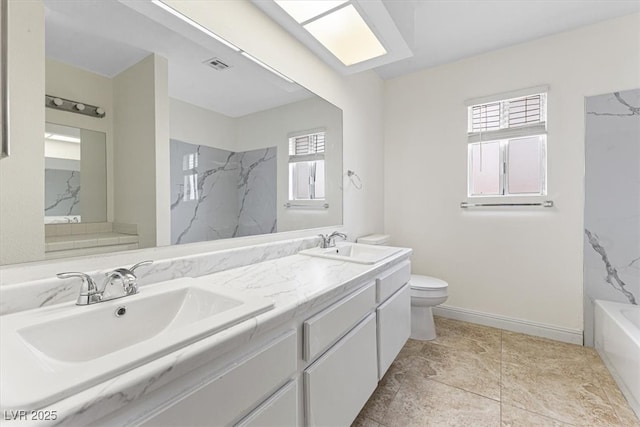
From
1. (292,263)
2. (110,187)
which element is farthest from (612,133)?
(110,187)

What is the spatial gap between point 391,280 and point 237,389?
1.12 meters

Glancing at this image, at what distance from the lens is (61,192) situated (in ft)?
2.98

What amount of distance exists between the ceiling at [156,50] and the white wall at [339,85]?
0.09m

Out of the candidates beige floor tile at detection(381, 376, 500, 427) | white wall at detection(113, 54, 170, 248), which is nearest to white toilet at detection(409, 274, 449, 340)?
beige floor tile at detection(381, 376, 500, 427)

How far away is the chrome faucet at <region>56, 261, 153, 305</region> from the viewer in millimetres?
806

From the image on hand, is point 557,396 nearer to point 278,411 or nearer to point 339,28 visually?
point 278,411

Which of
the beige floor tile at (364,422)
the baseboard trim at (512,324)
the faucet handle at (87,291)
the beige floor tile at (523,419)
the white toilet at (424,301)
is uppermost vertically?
the faucet handle at (87,291)

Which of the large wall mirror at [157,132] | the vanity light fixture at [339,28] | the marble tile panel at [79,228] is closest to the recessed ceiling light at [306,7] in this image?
the vanity light fixture at [339,28]

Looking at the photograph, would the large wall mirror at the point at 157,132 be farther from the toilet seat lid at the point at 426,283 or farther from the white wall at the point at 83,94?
the toilet seat lid at the point at 426,283

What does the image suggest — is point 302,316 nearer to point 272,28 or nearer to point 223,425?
point 223,425

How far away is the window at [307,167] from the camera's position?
184 cm

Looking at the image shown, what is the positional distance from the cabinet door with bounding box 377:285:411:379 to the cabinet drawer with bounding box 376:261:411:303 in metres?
0.04

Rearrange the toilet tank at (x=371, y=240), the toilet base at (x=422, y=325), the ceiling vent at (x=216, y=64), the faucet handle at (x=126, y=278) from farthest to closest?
1. the toilet tank at (x=371, y=240)
2. the toilet base at (x=422, y=325)
3. the ceiling vent at (x=216, y=64)
4. the faucet handle at (x=126, y=278)

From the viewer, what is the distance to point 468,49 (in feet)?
8.10
